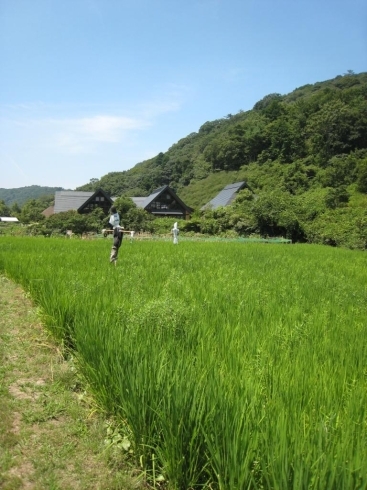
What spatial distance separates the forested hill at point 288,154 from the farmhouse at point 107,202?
30.5 feet

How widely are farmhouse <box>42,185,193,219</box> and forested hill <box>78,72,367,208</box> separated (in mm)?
9287

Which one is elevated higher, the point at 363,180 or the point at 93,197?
the point at 363,180

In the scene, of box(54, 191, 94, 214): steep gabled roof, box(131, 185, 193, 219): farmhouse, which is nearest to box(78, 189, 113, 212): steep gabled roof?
box(54, 191, 94, 214): steep gabled roof

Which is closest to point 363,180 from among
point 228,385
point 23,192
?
point 228,385

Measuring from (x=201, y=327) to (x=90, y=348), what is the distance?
2.82 ft

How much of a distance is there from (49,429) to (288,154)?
169ft

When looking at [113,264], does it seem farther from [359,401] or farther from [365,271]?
[359,401]

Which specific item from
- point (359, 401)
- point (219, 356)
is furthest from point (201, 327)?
point (359, 401)

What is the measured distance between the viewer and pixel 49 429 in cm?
224

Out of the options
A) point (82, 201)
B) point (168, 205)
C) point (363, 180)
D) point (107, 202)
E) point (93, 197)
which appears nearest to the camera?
point (363, 180)

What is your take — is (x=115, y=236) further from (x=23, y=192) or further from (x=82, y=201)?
(x=23, y=192)

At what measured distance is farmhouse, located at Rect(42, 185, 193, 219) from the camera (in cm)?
3653

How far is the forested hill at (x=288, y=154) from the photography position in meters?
40.4

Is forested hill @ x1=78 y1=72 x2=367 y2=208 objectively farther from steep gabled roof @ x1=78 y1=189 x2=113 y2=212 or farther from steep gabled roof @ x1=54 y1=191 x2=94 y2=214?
steep gabled roof @ x1=54 y1=191 x2=94 y2=214
